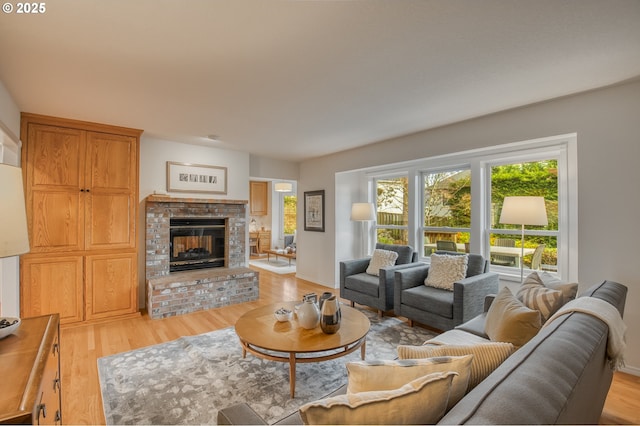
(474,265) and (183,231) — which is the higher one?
(183,231)

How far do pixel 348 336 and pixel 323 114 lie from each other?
89.2 inches

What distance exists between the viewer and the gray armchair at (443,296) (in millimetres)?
2939

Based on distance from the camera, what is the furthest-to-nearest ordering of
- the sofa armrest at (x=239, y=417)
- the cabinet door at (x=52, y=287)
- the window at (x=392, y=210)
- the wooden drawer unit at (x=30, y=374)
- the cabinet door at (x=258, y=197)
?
the cabinet door at (x=258, y=197)
the window at (x=392, y=210)
the cabinet door at (x=52, y=287)
the sofa armrest at (x=239, y=417)
the wooden drawer unit at (x=30, y=374)

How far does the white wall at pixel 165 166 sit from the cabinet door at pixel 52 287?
0.72m

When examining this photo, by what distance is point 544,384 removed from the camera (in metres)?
0.78

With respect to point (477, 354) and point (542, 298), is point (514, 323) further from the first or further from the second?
point (477, 354)

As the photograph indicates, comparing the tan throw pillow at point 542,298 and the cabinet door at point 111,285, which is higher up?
the tan throw pillow at point 542,298

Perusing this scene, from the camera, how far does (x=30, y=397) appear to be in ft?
2.97

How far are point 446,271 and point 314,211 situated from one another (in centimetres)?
293

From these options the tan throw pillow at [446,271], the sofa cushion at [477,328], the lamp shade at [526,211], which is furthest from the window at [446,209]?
the sofa cushion at [477,328]

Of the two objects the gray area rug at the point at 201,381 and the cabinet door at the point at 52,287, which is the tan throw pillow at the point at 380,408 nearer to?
the gray area rug at the point at 201,381

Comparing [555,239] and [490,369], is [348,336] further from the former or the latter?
[555,239]

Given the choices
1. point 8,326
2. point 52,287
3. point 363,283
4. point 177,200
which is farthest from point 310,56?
point 52,287

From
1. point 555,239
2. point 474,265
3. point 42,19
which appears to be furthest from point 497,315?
point 42,19
